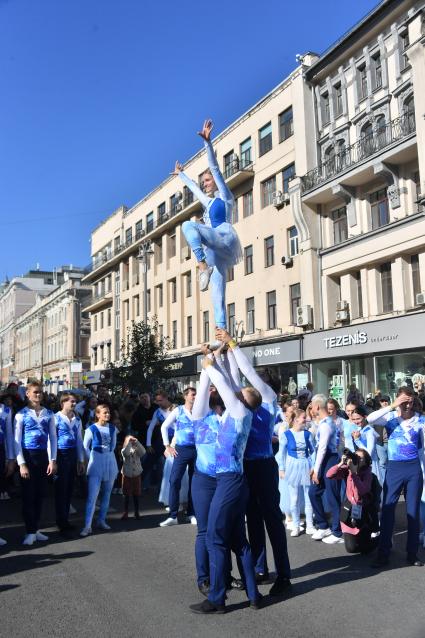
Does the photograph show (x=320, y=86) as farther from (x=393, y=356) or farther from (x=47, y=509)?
(x=47, y=509)

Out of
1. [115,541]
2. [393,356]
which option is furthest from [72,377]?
[115,541]

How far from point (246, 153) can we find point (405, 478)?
2924 centimetres

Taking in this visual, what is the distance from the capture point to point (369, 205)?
25.3 m

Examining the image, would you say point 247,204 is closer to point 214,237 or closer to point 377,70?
point 377,70

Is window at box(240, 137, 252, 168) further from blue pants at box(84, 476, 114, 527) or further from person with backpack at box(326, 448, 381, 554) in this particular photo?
person with backpack at box(326, 448, 381, 554)

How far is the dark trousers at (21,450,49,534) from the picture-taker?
8.36 m

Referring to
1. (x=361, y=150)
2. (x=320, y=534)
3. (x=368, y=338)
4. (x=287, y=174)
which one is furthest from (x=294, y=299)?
(x=320, y=534)

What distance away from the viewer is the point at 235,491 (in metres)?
5.46

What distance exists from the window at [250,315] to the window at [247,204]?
15.7 ft

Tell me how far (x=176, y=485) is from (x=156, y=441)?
139 inches

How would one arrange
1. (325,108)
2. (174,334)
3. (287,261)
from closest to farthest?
(325,108) → (287,261) → (174,334)

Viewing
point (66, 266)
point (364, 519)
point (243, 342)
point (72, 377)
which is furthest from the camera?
point (66, 266)

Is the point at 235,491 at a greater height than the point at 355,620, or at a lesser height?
greater

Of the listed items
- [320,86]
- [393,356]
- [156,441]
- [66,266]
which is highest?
[66,266]
